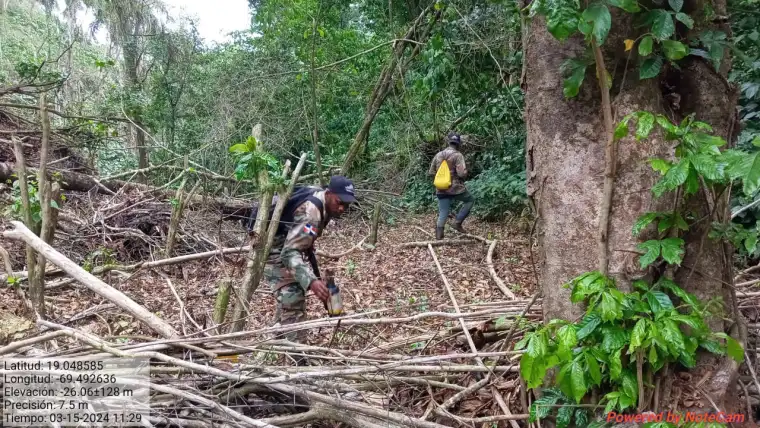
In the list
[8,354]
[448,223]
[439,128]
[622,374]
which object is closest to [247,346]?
[8,354]

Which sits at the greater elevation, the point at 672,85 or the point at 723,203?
the point at 672,85

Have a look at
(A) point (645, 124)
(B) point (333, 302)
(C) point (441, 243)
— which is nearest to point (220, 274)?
(B) point (333, 302)

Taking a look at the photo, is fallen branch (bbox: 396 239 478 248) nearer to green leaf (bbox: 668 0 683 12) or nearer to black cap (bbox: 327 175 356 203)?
black cap (bbox: 327 175 356 203)

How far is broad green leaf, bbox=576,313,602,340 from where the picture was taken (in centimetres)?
194

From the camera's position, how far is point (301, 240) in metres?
4.04

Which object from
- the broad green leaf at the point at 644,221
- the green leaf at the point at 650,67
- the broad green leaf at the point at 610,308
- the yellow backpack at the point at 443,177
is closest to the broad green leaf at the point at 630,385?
the broad green leaf at the point at 610,308

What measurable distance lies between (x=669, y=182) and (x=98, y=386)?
2520 millimetres

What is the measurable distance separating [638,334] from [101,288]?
2944 millimetres

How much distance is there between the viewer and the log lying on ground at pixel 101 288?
120 inches

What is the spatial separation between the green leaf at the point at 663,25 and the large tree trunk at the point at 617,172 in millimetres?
149

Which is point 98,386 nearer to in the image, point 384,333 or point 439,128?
point 384,333

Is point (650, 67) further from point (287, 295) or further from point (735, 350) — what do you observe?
point (287, 295)

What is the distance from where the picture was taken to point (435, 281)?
21.7 ft

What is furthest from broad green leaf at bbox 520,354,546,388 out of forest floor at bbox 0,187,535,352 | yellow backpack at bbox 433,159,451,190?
yellow backpack at bbox 433,159,451,190
